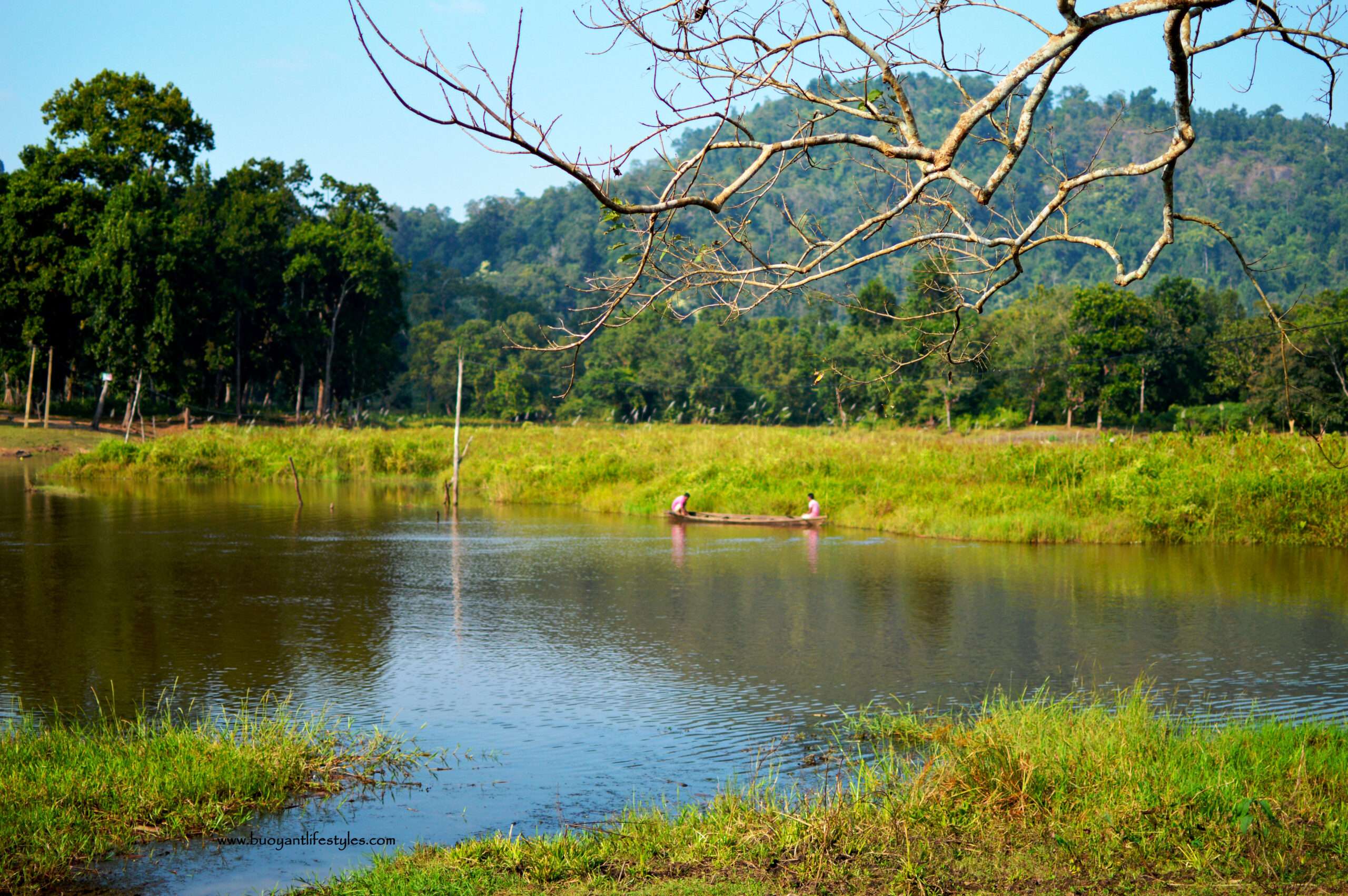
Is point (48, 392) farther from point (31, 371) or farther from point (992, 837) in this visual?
point (992, 837)

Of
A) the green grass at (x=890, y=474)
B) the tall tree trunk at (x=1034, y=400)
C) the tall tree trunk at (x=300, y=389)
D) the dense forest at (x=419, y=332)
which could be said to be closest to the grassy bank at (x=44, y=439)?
the dense forest at (x=419, y=332)

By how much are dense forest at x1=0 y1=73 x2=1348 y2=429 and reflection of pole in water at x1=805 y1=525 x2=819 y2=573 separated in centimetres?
302

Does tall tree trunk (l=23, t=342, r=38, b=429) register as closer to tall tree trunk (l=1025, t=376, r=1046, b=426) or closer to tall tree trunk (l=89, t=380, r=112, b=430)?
tall tree trunk (l=89, t=380, r=112, b=430)

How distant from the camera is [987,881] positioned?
518 cm

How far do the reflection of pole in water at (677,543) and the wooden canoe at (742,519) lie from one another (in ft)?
1.42

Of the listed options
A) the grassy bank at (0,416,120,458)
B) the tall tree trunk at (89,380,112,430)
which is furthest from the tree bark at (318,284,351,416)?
the grassy bank at (0,416,120,458)

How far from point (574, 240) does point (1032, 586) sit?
402 feet

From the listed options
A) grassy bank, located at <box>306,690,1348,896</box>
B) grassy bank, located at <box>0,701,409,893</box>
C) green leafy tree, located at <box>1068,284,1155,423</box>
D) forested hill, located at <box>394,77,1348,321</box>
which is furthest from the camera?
forested hill, located at <box>394,77,1348,321</box>

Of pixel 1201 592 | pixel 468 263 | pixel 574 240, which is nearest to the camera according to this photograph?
pixel 1201 592

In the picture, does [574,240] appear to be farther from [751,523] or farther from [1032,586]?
[1032,586]

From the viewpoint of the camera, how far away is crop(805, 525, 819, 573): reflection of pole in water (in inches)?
744

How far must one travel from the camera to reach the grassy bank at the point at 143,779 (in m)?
5.80

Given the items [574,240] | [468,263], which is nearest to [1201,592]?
[574,240]

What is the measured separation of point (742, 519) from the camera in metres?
24.8
